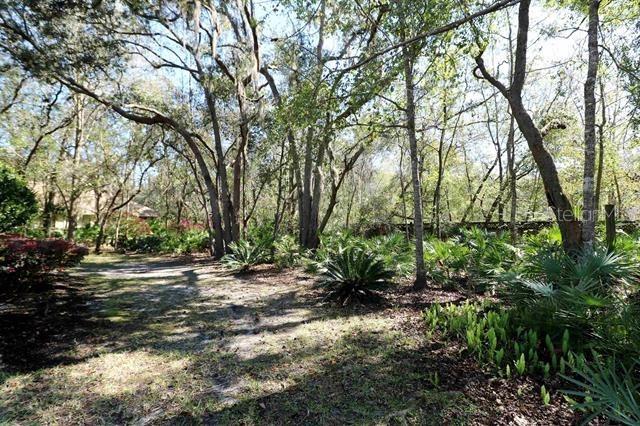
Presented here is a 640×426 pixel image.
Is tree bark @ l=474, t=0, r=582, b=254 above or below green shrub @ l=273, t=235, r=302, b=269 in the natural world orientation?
above

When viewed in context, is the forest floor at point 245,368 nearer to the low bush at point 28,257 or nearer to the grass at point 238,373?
the grass at point 238,373

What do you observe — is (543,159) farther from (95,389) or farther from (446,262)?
(95,389)

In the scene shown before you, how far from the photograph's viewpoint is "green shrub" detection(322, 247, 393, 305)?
18.5 ft

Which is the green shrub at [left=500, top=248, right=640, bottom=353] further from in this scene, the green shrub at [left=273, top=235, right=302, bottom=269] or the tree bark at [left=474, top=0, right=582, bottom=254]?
the green shrub at [left=273, top=235, right=302, bottom=269]

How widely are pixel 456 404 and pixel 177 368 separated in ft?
8.99

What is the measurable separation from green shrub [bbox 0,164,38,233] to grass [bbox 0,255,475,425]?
559cm

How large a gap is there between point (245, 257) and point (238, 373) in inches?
253

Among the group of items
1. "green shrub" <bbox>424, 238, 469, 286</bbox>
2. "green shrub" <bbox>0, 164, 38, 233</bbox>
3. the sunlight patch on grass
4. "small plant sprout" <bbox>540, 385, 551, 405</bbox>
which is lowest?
the sunlight patch on grass

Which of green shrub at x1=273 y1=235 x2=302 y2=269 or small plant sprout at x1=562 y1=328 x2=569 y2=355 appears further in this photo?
green shrub at x1=273 y1=235 x2=302 y2=269

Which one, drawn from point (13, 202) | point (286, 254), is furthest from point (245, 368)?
point (13, 202)

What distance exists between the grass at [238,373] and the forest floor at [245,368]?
0.01 metres

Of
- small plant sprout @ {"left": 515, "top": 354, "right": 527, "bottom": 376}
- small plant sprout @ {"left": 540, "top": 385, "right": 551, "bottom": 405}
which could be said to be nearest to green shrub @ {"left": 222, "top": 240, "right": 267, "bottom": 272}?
small plant sprout @ {"left": 515, "top": 354, "right": 527, "bottom": 376}

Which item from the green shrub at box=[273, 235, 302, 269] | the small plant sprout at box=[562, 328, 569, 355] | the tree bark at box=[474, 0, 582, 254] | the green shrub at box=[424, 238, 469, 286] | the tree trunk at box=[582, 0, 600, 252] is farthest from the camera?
the green shrub at box=[273, 235, 302, 269]

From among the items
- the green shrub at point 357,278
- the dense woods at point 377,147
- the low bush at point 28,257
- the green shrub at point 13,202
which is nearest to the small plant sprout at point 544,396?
the dense woods at point 377,147
